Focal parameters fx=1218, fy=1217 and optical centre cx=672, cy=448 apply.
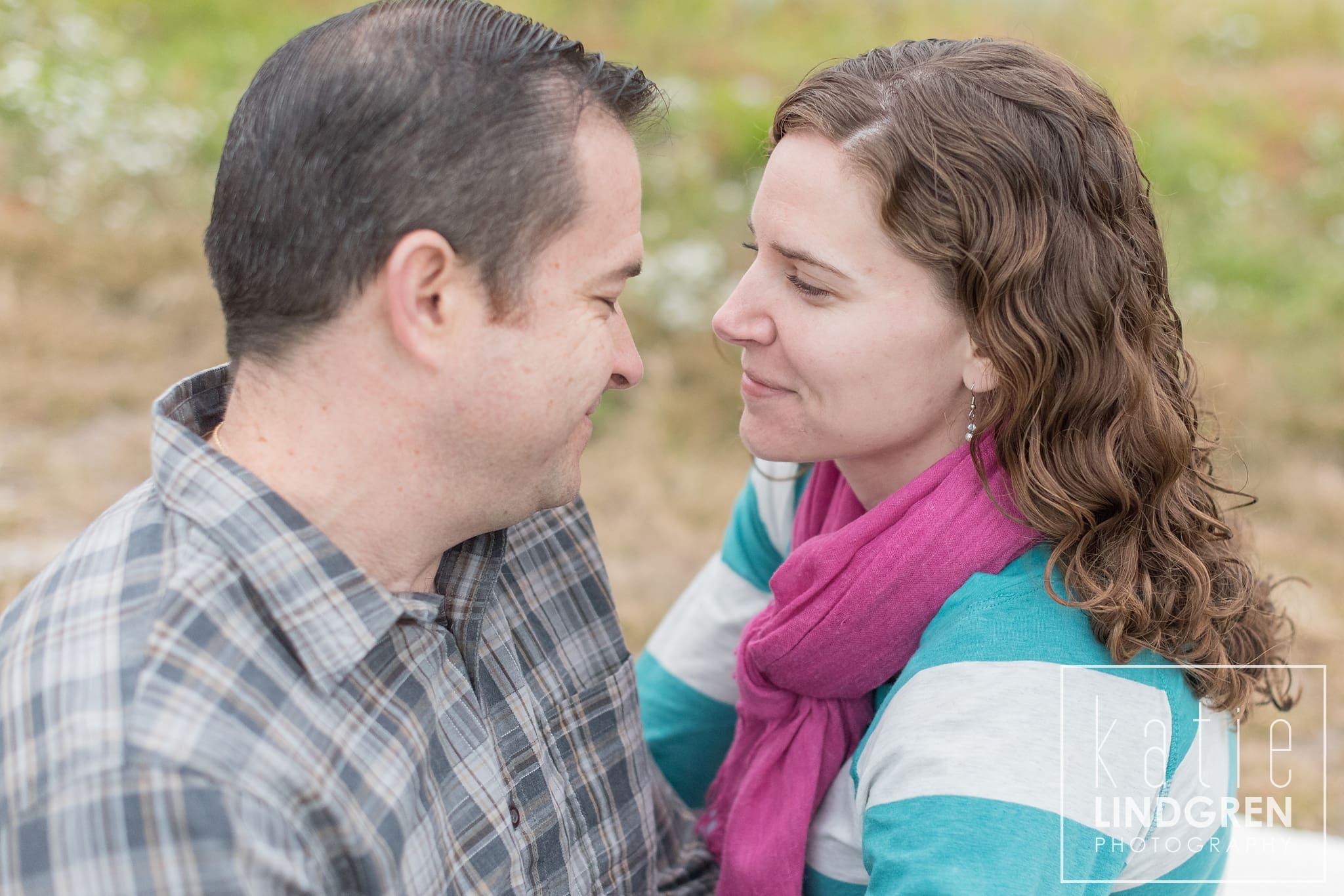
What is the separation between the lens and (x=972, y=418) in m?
1.95

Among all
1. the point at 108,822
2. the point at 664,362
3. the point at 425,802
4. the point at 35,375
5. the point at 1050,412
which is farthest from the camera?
the point at 664,362

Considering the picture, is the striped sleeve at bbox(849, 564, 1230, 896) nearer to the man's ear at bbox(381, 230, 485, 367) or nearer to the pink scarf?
the pink scarf

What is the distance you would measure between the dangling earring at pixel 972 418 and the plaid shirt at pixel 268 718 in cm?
74

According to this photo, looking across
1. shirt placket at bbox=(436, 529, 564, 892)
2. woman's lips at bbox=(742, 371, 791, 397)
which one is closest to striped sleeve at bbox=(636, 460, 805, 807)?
woman's lips at bbox=(742, 371, 791, 397)

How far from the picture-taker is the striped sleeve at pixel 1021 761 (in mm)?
1568

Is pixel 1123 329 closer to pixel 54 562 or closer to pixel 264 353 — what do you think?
pixel 264 353

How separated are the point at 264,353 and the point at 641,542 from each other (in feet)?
10.0

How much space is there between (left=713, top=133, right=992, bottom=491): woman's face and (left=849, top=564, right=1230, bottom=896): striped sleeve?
35cm

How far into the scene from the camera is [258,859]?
48.7 inches

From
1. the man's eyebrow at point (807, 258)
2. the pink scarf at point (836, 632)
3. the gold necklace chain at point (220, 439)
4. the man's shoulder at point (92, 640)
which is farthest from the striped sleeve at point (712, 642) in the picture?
the man's shoulder at point (92, 640)

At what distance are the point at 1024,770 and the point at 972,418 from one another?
0.59 metres

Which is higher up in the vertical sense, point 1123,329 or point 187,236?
point 187,236

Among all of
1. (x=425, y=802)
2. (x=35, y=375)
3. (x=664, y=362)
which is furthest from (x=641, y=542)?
(x=425, y=802)

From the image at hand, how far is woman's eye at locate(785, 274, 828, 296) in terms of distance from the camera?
1904 mm
